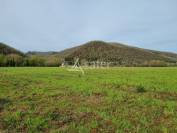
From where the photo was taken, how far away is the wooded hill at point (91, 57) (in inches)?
2675

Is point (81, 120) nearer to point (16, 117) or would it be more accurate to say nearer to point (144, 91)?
point (16, 117)

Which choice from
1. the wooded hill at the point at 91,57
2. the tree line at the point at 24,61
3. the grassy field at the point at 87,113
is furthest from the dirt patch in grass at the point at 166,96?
the tree line at the point at 24,61

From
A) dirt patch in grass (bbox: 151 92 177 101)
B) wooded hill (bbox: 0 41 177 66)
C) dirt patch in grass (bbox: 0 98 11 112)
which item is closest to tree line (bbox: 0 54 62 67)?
wooded hill (bbox: 0 41 177 66)

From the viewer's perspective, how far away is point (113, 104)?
364 inches

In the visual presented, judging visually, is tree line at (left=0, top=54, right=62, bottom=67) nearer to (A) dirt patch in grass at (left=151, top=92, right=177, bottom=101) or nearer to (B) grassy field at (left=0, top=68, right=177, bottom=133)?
(B) grassy field at (left=0, top=68, right=177, bottom=133)

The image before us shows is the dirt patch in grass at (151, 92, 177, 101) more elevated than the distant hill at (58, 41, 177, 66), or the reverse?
the distant hill at (58, 41, 177, 66)

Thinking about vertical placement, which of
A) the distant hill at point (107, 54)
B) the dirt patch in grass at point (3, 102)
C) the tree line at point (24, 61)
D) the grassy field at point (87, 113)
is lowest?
the grassy field at point (87, 113)

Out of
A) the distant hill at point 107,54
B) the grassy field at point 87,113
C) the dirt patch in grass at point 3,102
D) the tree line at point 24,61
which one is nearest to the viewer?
the grassy field at point 87,113

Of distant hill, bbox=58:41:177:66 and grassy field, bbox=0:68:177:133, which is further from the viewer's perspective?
distant hill, bbox=58:41:177:66

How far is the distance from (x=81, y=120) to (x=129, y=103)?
2793mm

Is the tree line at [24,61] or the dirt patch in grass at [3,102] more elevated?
the tree line at [24,61]

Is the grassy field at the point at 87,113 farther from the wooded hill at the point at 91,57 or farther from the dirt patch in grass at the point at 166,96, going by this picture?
the wooded hill at the point at 91,57

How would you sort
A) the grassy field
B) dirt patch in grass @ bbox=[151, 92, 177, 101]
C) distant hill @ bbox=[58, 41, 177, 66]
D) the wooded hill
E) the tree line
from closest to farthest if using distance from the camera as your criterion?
1. the grassy field
2. dirt patch in grass @ bbox=[151, 92, 177, 101]
3. the tree line
4. the wooded hill
5. distant hill @ bbox=[58, 41, 177, 66]

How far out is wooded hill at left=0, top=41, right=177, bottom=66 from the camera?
67.9 metres
